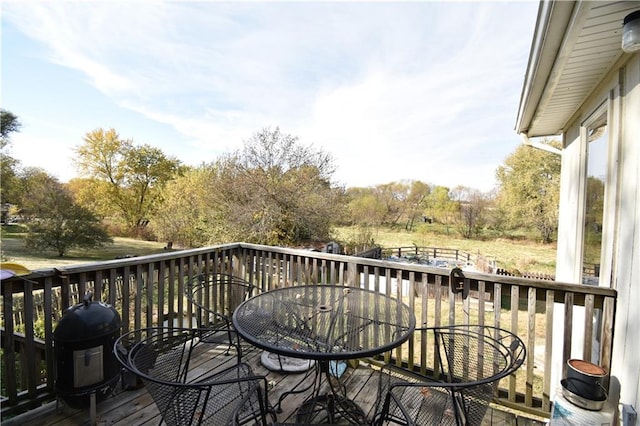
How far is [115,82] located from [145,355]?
1325 centimetres

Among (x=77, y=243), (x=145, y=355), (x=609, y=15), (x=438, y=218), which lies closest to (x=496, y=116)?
(x=438, y=218)

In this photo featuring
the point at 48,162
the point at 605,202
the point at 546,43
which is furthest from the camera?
the point at 48,162

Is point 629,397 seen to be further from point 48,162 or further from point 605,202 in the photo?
point 48,162

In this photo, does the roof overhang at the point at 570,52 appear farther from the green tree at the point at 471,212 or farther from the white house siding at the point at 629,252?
the green tree at the point at 471,212

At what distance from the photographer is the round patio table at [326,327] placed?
5.19 feet

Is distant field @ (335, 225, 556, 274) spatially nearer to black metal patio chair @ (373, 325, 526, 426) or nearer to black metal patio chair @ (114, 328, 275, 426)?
black metal patio chair @ (373, 325, 526, 426)

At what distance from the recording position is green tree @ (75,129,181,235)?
700 inches

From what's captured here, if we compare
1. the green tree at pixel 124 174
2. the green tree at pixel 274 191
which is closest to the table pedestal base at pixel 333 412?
the green tree at pixel 274 191

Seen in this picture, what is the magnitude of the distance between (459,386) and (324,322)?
39.1 inches

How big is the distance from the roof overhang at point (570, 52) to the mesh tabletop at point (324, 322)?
1.82 m

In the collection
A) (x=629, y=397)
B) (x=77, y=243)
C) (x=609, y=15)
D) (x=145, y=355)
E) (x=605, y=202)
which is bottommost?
(x=77, y=243)

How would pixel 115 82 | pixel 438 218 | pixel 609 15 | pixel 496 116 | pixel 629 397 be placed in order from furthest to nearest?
pixel 438 218
pixel 496 116
pixel 115 82
pixel 629 397
pixel 609 15

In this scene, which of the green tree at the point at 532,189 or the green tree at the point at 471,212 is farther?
the green tree at the point at 471,212

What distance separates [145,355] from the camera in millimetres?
1484
